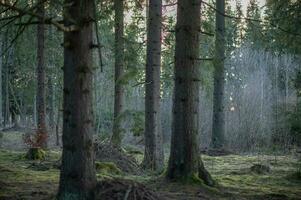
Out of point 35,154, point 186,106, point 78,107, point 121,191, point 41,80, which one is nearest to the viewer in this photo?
point 78,107

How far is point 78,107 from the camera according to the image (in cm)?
585

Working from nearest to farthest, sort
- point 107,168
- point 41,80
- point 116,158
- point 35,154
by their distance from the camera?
1. point 107,168
2. point 116,158
3. point 35,154
4. point 41,80

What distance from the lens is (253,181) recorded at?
9969 mm

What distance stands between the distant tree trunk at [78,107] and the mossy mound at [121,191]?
0.51 ft

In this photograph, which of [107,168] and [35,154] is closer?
[107,168]

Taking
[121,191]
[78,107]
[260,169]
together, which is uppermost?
[78,107]

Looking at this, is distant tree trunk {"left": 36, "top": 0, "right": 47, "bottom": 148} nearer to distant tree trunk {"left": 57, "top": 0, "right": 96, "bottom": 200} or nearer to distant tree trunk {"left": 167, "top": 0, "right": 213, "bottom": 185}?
distant tree trunk {"left": 167, "top": 0, "right": 213, "bottom": 185}

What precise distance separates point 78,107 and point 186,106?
9.14 ft

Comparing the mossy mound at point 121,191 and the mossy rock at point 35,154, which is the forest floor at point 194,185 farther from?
the mossy rock at point 35,154

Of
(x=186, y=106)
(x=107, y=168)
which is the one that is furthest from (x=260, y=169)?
(x=186, y=106)

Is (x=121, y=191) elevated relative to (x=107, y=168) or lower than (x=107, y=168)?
elevated

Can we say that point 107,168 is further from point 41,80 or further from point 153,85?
point 41,80

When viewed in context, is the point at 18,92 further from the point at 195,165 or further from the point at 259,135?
the point at 195,165

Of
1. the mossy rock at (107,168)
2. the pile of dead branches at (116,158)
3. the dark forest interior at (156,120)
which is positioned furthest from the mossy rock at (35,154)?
the mossy rock at (107,168)
